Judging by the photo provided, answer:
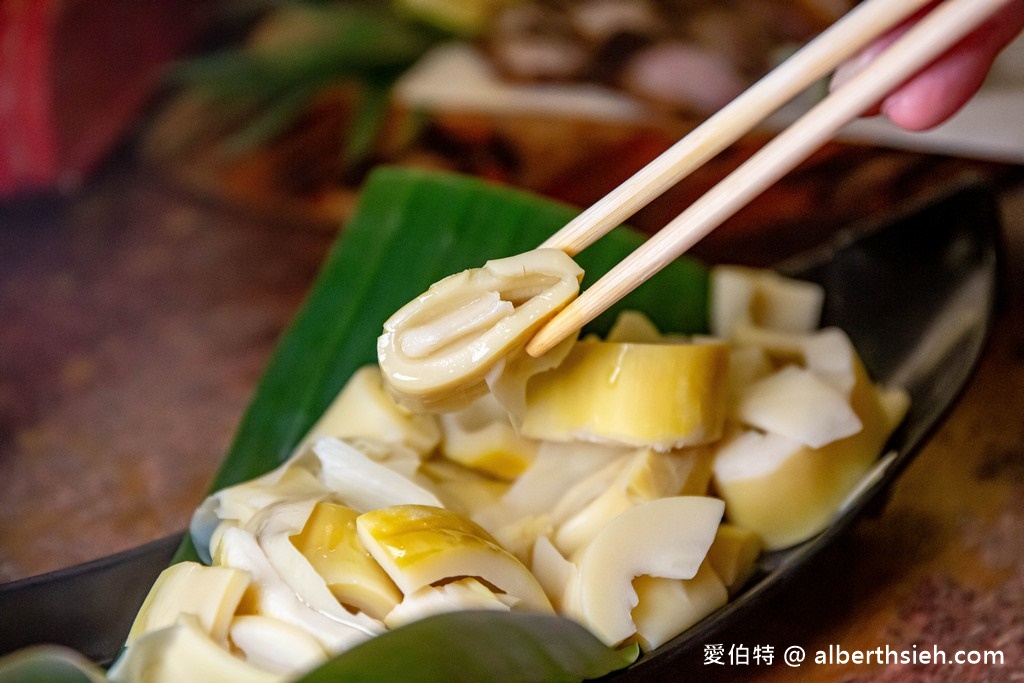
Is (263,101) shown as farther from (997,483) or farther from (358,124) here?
(997,483)

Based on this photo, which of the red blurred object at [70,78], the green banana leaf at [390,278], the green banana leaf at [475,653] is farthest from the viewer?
the red blurred object at [70,78]

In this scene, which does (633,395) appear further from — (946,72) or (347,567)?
(946,72)

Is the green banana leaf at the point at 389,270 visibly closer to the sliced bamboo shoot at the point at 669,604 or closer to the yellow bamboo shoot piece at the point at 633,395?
the yellow bamboo shoot piece at the point at 633,395

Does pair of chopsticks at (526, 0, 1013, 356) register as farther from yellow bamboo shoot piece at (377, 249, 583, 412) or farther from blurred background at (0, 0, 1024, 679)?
blurred background at (0, 0, 1024, 679)

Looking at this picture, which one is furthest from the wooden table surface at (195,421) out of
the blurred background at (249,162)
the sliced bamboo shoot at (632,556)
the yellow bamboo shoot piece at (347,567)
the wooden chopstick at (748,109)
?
the wooden chopstick at (748,109)

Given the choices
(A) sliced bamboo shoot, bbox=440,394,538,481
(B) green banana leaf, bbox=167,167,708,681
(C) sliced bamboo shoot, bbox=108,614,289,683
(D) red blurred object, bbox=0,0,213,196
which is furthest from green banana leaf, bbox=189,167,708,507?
(D) red blurred object, bbox=0,0,213,196

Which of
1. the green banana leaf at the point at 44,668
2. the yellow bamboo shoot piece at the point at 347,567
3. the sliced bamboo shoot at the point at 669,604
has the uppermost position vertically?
the green banana leaf at the point at 44,668

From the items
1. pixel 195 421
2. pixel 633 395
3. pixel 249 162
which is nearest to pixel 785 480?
pixel 633 395

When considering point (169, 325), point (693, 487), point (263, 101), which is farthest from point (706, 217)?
point (263, 101)
